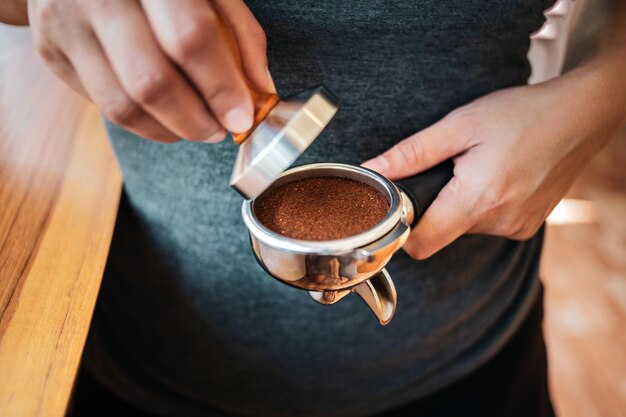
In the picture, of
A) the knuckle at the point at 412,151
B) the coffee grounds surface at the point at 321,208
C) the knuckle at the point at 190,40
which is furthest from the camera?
the knuckle at the point at 412,151

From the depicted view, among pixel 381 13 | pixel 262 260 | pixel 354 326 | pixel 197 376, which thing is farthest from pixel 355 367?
pixel 381 13

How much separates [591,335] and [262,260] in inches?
61.0

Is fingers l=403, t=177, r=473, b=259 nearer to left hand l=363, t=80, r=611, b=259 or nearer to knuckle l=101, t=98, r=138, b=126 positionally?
left hand l=363, t=80, r=611, b=259

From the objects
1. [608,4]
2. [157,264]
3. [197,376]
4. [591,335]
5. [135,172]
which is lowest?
[591,335]

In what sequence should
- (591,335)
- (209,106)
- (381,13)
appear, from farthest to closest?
(591,335), (381,13), (209,106)

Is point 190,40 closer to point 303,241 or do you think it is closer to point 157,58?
point 157,58

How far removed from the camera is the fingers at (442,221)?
21.5 inches

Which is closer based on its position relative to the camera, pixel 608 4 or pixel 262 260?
pixel 262 260

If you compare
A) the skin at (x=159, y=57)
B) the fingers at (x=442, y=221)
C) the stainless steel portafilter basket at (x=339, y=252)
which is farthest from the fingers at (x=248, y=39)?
the fingers at (x=442, y=221)

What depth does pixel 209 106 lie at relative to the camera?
0.39 metres

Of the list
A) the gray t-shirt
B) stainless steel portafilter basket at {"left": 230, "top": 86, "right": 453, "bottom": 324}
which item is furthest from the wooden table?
stainless steel portafilter basket at {"left": 230, "top": 86, "right": 453, "bottom": 324}

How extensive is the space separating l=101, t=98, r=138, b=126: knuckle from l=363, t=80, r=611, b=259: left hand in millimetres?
257

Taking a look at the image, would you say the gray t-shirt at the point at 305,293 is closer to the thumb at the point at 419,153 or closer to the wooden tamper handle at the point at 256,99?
the thumb at the point at 419,153

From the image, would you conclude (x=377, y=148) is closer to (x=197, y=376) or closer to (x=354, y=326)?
(x=354, y=326)
